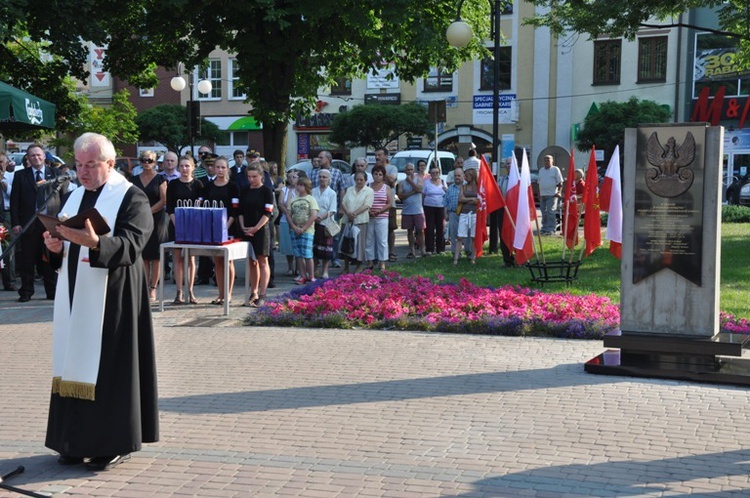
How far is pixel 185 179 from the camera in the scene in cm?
1304

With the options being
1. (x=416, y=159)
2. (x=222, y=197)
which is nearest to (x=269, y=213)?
(x=222, y=197)

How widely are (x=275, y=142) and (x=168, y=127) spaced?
2992 centimetres

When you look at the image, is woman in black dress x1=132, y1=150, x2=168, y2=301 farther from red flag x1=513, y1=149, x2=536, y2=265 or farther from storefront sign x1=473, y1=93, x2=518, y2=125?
storefront sign x1=473, y1=93, x2=518, y2=125

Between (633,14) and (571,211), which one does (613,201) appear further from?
(633,14)

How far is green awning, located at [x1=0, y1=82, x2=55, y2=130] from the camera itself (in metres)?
13.4

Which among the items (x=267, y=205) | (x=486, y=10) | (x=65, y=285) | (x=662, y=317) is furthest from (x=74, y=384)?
(x=486, y=10)

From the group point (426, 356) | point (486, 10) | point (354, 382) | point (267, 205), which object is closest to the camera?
point (354, 382)

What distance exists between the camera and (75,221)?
5.43 m

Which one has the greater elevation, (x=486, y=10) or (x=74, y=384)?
(x=486, y=10)

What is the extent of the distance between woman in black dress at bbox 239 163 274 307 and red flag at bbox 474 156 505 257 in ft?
12.0

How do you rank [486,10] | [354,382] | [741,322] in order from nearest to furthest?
1. [354,382]
2. [741,322]
3. [486,10]

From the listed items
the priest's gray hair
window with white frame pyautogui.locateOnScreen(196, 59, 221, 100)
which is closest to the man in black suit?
the priest's gray hair

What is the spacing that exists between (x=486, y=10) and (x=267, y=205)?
1433cm

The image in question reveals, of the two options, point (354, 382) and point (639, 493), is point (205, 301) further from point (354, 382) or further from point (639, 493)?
point (639, 493)
